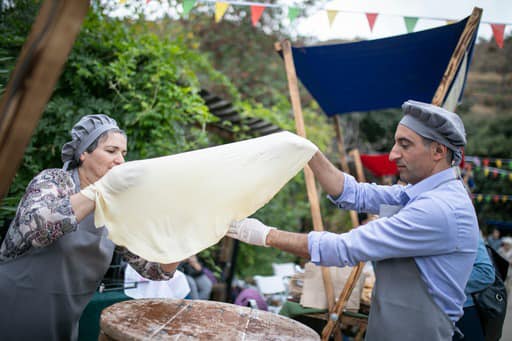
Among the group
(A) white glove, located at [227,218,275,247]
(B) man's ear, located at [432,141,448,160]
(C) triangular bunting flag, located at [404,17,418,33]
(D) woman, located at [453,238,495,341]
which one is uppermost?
(C) triangular bunting flag, located at [404,17,418,33]

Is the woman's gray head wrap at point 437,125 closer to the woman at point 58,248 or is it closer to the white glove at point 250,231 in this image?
the white glove at point 250,231

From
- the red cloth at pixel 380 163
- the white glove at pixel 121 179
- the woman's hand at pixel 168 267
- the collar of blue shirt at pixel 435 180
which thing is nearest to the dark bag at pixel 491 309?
the collar of blue shirt at pixel 435 180

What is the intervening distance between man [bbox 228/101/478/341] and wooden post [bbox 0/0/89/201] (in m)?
1.17

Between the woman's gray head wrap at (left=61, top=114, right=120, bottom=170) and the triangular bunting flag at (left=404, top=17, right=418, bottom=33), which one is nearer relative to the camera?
the woman's gray head wrap at (left=61, top=114, right=120, bottom=170)

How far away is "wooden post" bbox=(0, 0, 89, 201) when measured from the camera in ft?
3.50

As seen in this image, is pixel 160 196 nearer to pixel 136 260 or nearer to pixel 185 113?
pixel 136 260

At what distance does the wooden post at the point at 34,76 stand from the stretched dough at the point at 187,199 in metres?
0.82

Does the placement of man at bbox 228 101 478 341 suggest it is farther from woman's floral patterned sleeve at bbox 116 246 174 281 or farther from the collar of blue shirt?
woman's floral patterned sleeve at bbox 116 246 174 281

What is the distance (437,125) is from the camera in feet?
6.66

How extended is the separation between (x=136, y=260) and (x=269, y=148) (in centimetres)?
108

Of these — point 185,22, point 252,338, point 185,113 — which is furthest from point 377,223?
point 185,22

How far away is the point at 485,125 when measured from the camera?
18031mm

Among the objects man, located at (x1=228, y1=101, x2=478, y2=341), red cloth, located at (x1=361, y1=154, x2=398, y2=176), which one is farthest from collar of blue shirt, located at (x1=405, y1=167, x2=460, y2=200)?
red cloth, located at (x1=361, y1=154, x2=398, y2=176)

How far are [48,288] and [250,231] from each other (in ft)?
3.34
